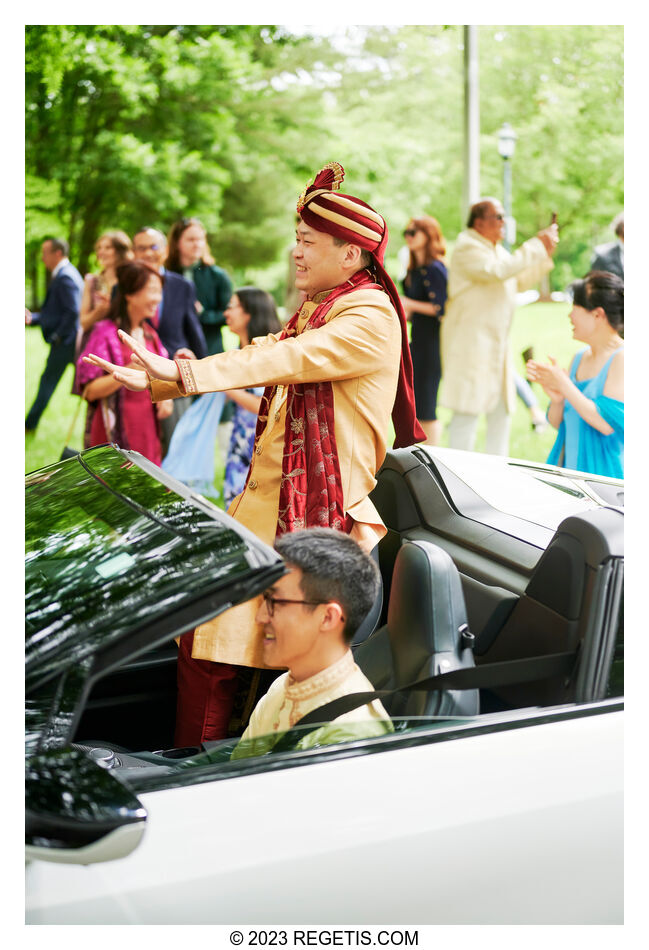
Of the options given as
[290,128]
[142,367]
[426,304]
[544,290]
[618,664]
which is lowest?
[618,664]

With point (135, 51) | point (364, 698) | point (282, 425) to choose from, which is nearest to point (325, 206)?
point (282, 425)

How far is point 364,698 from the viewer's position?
6.52ft

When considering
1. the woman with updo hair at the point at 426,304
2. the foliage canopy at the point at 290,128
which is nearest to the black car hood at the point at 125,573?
the woman with updo hair at the point at 426,304

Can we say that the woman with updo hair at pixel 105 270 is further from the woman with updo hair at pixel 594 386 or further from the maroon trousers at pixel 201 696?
the maroon trousers at pixel 201 696

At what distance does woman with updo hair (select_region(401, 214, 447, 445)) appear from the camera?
7.21 meters

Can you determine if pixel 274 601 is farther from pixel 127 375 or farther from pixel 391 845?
pixel 127 375

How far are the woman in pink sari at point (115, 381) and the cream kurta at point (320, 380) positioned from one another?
261 cm

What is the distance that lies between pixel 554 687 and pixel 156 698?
1271 millimetres

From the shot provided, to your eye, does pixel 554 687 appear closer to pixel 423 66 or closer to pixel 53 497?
pixel 53 497

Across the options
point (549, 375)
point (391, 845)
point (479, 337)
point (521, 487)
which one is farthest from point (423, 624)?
point (479, 337)

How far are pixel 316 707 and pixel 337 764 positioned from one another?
0.22 m

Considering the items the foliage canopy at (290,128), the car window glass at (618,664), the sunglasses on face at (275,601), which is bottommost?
the car window glass at (618,664)

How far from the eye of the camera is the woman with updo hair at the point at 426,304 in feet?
23.6

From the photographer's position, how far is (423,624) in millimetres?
2133
